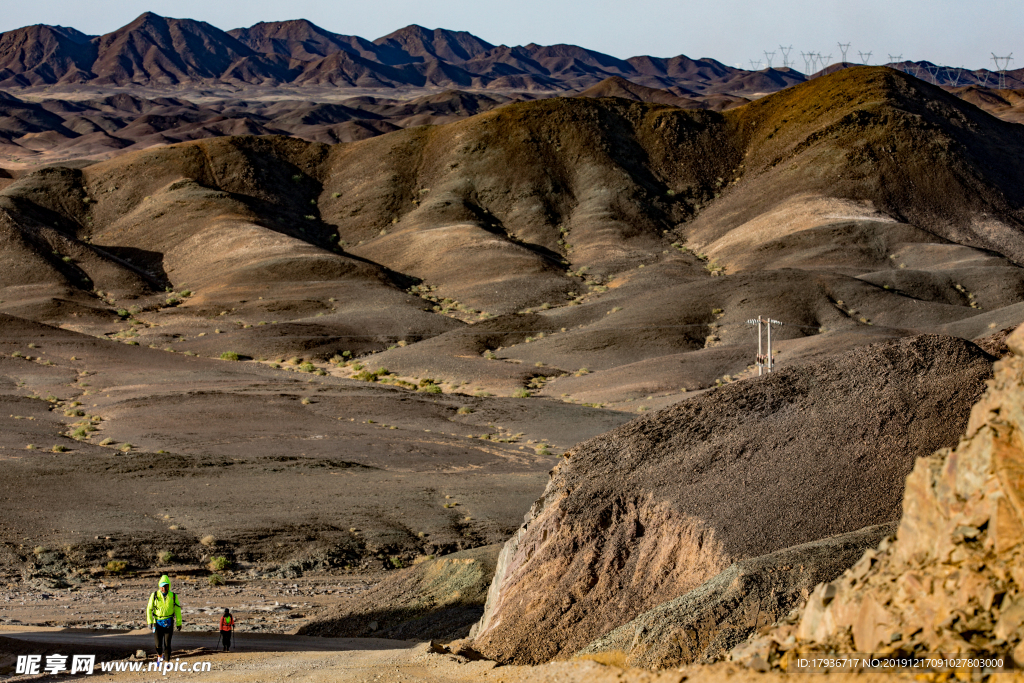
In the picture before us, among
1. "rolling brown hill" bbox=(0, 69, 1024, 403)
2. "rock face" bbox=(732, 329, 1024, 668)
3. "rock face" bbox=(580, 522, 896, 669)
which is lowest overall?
"rock face" bbox=(580, 522, 896, 669)

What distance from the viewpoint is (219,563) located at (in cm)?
2347

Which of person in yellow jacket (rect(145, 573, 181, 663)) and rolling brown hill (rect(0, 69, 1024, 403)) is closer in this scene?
person in yellow jacket (rect(145, 573, 181, 663))

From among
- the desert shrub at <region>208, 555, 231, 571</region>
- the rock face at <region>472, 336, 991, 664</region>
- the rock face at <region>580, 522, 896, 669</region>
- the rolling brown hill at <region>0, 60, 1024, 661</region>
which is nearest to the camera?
the rock face at <region>580, 522, 896, 669</region>

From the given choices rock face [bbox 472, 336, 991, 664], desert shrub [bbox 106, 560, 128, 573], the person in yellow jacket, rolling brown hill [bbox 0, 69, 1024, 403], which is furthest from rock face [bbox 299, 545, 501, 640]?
rolling brown hill [bbox 0, 69, 1024, 403]

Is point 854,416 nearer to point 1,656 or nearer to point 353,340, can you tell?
point 1,656

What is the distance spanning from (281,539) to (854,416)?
16.7 m

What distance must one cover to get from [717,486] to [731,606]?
2.88 m

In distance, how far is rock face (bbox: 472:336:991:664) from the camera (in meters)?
11.3

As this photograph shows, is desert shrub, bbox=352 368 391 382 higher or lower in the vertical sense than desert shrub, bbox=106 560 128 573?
higher

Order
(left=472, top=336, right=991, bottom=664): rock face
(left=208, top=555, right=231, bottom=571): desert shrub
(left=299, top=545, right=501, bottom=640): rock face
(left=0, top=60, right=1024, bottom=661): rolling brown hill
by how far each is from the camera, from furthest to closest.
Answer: (left=208, top=555, right=231, bottom=571): desert shrub → (left=299, top=545, right=501, bottom=640): rock face → (left=0, top=60, right=1024, bottom=661): rolling brown hill → (left=472, top=336, right=991, bottom=664): rock face

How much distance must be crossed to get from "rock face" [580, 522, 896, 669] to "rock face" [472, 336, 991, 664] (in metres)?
0.93

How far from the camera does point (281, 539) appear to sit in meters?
25.1

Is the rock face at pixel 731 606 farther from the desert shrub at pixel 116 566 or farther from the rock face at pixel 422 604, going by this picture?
the desert shrub at pixel 116 566

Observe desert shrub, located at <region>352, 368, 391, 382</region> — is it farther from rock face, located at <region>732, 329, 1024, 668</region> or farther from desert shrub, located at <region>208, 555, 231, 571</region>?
rock face, located at <region>732, 329, 1024, 668</region>
